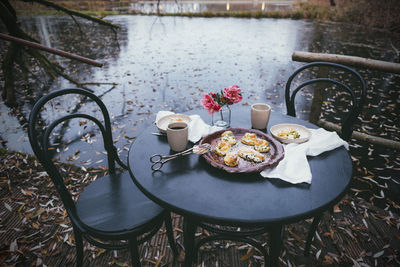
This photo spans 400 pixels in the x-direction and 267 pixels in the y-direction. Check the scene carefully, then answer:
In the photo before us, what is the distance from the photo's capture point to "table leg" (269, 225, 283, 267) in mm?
1295

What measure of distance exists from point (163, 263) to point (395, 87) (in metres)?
6.67

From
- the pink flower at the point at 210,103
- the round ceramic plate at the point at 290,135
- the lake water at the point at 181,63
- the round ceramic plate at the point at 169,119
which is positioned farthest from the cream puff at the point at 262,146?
the lake water at the point at 181,63

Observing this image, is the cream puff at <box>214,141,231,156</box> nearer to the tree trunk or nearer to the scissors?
the scissors

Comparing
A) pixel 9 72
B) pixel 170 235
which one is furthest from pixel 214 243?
pixel 9 72

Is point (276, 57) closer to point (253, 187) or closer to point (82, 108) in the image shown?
point (82, 108)

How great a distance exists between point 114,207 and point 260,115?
3.87ft

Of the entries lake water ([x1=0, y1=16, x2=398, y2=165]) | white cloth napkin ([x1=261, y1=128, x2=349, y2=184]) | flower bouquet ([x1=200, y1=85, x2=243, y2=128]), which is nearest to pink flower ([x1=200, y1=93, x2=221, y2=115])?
flower bouquet ([x1=200, y1=85, x2=243, y2=128])

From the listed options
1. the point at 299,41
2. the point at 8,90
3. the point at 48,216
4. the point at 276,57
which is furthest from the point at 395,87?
the point at 8,90

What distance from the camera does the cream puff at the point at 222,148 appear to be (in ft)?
4.49

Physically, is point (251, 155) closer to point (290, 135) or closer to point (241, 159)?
point (241, 159)

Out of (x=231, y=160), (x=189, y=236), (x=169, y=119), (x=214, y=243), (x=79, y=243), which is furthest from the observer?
(x=214, y=243)

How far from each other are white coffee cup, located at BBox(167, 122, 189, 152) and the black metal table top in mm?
84

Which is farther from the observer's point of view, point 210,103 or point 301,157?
point 210,103

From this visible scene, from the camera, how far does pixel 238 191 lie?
1126 mm
